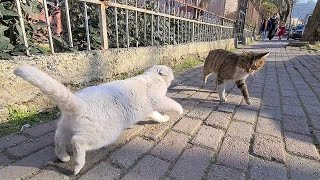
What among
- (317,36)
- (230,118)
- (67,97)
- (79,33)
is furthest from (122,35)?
(317,36)

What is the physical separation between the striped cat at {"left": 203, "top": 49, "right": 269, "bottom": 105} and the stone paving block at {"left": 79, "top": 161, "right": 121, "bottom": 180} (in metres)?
2.21

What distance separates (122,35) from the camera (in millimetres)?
4969

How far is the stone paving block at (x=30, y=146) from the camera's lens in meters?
2.08

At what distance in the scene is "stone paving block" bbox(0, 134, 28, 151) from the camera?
219 cm

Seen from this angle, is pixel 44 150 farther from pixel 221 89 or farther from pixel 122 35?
pixel 122 35

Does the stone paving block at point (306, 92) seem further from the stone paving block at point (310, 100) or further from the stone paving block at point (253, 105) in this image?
the stone paving block at point (253, 105)

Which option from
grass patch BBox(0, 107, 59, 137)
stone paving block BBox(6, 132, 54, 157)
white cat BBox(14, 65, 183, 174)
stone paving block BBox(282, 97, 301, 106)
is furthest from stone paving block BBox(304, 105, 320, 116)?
grass patch BBox(0, 107, 59, 137)

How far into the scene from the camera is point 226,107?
338 centimetres

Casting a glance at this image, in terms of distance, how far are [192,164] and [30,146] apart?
1449mm

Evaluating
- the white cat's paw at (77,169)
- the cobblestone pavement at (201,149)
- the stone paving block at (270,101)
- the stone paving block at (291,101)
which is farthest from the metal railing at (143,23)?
the stone paving block at (291,101)

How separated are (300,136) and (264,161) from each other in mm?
757

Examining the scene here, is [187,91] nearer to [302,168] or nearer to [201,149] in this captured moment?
[201,149]

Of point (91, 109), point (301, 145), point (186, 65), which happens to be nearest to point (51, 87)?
point (91, 109)

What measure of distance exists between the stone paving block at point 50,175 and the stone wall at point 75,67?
1.16 meters
